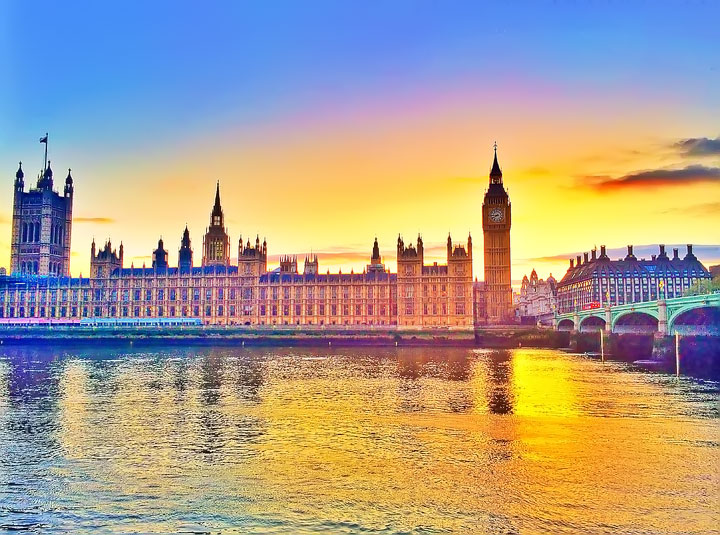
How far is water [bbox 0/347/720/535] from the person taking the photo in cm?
1495

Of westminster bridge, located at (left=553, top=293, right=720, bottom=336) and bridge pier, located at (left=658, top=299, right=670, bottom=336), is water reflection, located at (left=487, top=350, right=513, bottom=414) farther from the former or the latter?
westminster bridge, located at (left=553, top=293, right=720, bottom=336)

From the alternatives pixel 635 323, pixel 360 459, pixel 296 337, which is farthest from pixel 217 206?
pixel 360 459

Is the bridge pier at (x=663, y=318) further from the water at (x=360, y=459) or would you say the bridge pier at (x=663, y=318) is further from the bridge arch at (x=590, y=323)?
the bridge arch at (x=590, y=323)

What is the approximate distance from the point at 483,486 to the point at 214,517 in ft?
24.6

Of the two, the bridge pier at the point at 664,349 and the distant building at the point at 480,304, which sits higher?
the distant building at the point at 480,304

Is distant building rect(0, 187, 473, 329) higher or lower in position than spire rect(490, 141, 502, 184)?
lower

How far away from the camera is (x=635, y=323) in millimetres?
86188

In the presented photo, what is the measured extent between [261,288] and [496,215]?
193 feet

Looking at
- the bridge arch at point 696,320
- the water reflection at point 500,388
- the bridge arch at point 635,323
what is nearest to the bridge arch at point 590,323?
the bridge arch at point 635,323

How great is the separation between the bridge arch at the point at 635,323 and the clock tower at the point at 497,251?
44.5 m

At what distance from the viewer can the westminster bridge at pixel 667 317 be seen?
58062 millimetres

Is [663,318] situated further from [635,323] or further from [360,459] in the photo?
[360,459]

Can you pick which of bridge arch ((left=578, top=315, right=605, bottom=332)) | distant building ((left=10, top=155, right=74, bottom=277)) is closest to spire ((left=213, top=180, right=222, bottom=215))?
distant building ((left=10, top=155, right=74, bottom=277))

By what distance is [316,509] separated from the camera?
15578 mm
